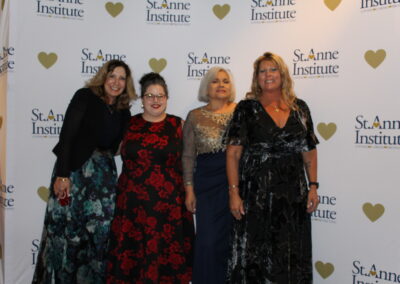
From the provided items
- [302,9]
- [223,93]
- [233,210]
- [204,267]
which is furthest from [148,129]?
[302,9]

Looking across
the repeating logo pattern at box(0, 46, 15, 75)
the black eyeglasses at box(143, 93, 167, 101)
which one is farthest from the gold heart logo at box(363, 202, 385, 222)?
the repeating logo pattern at box(0, 46, 15, 75)

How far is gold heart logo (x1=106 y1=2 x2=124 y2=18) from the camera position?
3.10 meters

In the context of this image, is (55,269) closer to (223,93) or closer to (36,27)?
(223,93)

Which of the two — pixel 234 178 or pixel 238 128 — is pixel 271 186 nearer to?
pixel 234 178

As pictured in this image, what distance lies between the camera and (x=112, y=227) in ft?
8.44

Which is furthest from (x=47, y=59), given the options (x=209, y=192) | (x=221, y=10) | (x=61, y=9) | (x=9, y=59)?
(x=209, y=192)

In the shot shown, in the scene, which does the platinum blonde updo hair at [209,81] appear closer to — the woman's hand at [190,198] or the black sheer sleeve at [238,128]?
the black sheer sleeve at [238,128]

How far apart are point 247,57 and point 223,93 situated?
0.59 m

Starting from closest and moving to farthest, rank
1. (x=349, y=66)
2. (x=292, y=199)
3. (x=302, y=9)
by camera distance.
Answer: (x=292, y=199) → (x=349, y=66) → (x=302, y=9)

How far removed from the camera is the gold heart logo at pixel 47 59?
9.80 ft

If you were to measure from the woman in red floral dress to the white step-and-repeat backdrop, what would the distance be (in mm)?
664

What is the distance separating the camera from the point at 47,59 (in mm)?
2998

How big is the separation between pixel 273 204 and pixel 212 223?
1.58 feet

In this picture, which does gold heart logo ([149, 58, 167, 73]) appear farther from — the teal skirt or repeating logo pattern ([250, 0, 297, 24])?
the teal skirt
